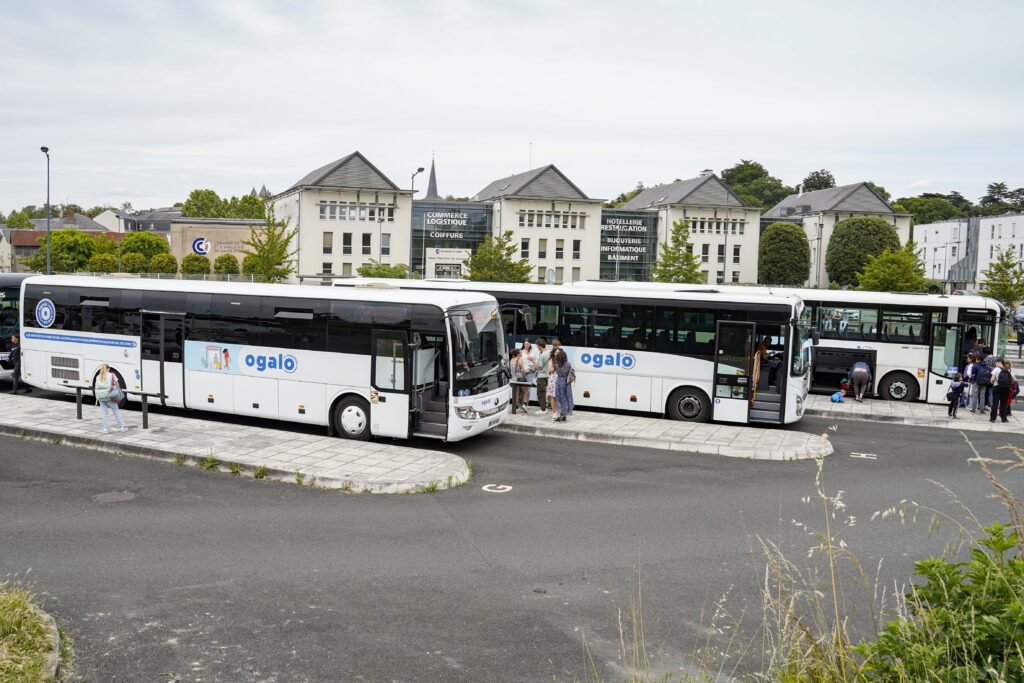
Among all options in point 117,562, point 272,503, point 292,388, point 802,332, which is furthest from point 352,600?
point 802,332

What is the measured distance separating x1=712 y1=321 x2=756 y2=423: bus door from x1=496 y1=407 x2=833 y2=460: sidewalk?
13.6 inches

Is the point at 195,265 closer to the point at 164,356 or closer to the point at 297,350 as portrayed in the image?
the point at 164,356

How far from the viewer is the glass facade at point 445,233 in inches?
3228

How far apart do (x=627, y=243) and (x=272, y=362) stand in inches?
2984

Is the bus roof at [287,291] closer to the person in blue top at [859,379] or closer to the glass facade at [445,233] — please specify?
the person in blue top at [859,379]

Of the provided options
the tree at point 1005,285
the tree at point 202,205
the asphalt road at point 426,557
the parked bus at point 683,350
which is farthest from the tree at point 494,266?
the tree at point 202,205

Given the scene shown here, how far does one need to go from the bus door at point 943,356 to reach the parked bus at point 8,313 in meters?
24.0

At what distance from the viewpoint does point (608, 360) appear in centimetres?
1825

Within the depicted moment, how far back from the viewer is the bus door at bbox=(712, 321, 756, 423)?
55.8ft

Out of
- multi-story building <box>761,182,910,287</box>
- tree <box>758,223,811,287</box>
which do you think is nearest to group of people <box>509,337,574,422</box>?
tree <box>758,223,811,287</box>

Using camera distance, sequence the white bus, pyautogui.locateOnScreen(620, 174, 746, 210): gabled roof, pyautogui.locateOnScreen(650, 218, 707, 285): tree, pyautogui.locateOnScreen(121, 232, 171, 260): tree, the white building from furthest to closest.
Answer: pyautogui.locateOnScreen(121, 232, 171, 260): tree
pyautogui.locateOnScreen(620, 174, 746, 210): gabled roof
the white building
pyautogui.locateOnScreen(650, 218, 707, 285): tree
the white bus

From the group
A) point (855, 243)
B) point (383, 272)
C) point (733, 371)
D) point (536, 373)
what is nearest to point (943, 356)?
point (733, 371)

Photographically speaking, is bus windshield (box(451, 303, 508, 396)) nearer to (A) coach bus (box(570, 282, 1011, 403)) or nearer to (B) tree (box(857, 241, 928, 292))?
(A) coach bus (box(570, 282, 1011, 403))

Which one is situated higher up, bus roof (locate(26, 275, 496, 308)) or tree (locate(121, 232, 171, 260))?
tree (locate(121, 232, 171, 260))
